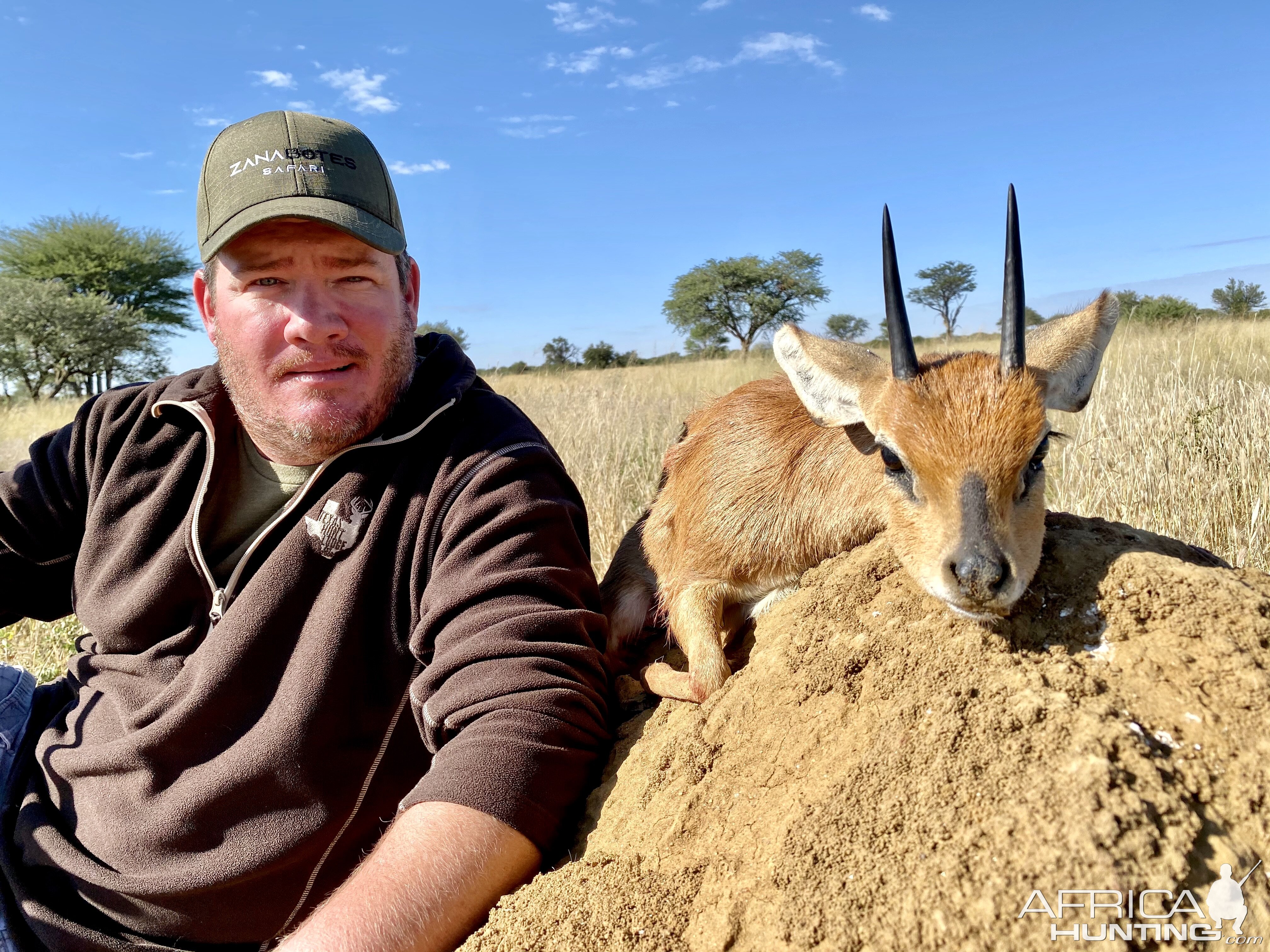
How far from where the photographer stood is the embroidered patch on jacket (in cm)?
262

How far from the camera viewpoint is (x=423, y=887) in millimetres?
1932

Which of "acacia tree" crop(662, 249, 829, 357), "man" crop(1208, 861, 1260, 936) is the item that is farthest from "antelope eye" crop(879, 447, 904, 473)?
"acacia tree" crop(662, 249, 829, 357)

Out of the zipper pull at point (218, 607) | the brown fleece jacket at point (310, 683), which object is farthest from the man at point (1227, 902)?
the zipper pull at point (218, 607)

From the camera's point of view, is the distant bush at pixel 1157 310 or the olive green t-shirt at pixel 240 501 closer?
the olive green t-shirt at pixel 240 501

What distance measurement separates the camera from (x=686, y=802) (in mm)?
2068

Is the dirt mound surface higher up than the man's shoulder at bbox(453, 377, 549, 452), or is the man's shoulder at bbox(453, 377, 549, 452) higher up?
the man's shoulder at bbox(453, 377, 549, 452)

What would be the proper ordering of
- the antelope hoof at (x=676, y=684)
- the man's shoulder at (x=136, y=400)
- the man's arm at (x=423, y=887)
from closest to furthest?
the man's arm at (x=423, y=887)
the antelope hoof at (x=676, y=684)
the man's shoulder at (x=136, y=400)

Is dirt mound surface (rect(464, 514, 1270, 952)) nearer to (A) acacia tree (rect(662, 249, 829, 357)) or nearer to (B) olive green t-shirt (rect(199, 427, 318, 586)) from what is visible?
(B) olive green t-shirt (rect(199, 427, 318, 586))

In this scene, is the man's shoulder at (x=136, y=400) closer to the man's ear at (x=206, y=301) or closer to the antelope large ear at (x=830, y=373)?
the man's ear at (x=206, y=301)

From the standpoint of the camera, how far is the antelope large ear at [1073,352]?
7.84 ft

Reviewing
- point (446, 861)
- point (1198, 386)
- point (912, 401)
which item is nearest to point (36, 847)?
point (446, 861)

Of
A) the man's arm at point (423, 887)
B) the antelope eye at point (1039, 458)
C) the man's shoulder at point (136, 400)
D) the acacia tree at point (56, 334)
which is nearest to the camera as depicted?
the man's arm at point (423, 887)

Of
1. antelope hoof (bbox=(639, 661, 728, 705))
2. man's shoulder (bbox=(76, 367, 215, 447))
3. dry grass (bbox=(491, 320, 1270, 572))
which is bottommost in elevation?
antelope hoof (bbox=(639, 661, 728, 705))

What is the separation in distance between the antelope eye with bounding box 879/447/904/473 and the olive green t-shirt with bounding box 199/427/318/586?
2.00m
